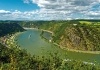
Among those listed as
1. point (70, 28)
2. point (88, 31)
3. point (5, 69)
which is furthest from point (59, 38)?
point (5, 69)

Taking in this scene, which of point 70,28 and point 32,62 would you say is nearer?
point 32,62

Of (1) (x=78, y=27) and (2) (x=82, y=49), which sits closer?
(2) (x=82, y=49)

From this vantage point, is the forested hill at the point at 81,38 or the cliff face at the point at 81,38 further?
the cliff face at the point at 81,38

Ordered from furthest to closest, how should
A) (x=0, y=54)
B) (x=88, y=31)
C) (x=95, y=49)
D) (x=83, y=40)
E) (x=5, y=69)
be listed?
1. (x=88, y=31)
2. (x=83, y=40)
3. (x=95, y=49)
4. (x=0, y=54)
5. (x=5, y=69)

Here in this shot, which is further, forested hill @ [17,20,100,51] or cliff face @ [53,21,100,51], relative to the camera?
cliff face @ [53,21,100,51]

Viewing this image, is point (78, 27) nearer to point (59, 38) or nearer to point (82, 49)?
point (59, 38)

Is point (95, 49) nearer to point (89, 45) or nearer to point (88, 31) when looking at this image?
point (89, 45)

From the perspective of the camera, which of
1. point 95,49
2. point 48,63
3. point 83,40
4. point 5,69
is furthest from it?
point 83,40

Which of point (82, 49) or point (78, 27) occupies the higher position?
point (78, 27)

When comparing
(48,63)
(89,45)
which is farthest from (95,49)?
(48,63)
